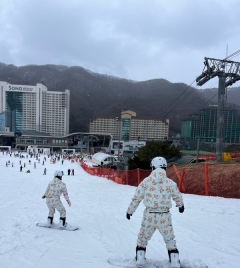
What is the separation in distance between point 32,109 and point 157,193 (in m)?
118

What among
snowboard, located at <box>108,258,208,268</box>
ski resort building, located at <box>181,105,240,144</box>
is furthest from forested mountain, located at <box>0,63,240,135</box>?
snowboard, located at <box>108,258,208,268</box>

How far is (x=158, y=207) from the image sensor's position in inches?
118

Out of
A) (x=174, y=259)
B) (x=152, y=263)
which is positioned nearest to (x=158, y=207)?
(x=174, y=259)

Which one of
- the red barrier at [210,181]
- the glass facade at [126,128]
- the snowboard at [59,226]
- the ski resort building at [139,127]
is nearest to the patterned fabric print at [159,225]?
the snowboard at [59,226]

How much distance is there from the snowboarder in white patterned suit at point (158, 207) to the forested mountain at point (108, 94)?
108849 millimetres

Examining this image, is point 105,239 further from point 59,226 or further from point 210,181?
point 210,181

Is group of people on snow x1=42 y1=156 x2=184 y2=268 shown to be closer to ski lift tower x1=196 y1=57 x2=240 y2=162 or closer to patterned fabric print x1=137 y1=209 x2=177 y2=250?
patterned fabric print x1=137 y1=209 x2=177 y2=250

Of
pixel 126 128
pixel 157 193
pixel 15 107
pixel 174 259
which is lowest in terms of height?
pixel 174 259

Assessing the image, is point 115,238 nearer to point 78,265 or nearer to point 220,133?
point 78,265

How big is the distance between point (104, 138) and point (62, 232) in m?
85.5

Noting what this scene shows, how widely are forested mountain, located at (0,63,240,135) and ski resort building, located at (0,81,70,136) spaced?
21.3 metres

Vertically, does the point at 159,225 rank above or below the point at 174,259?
above

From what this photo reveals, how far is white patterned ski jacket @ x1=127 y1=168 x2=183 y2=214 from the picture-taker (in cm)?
300

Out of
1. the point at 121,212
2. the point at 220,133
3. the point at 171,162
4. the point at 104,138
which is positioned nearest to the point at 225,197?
the point at 121,212
